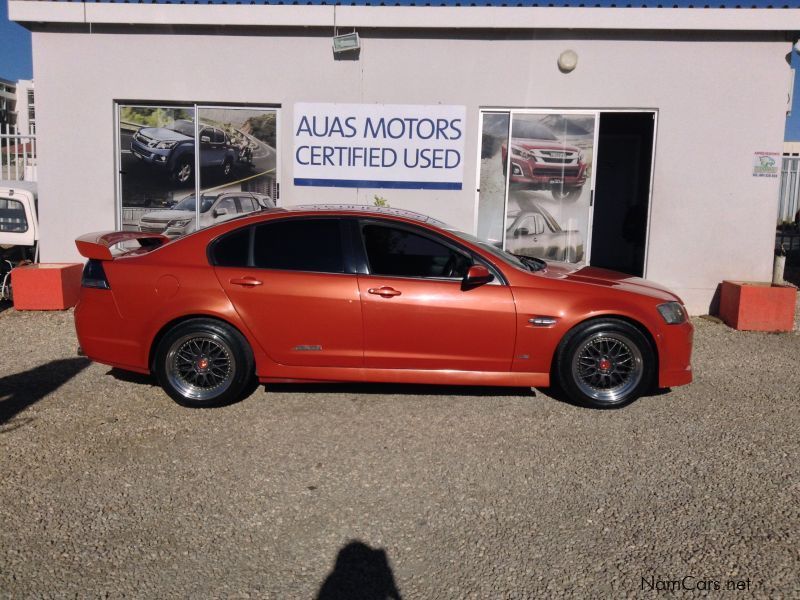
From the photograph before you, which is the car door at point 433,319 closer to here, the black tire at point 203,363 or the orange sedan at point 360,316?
the orange sedan at point 360,316

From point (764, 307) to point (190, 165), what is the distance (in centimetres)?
749

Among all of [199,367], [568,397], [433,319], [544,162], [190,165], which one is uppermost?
[544,162]

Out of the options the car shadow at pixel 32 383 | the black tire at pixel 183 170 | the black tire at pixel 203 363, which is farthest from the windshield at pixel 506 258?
the black tire at pixel 183 170

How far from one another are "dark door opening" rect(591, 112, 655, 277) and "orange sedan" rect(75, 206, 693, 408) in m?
7.88

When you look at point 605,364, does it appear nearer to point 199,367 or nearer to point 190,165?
point 199,367

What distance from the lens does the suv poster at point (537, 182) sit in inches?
370

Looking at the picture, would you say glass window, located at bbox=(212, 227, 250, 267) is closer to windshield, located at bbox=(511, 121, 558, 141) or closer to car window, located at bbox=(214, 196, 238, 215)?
car window, located at bbox=(214, 196, 238, 215)

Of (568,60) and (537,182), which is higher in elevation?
(568,60)

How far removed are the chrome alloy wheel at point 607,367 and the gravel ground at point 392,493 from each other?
17 centimetres

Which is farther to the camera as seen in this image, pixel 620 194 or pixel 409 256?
pixel 620 194

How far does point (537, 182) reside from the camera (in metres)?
9.55

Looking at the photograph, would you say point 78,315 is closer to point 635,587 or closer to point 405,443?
point 405,443

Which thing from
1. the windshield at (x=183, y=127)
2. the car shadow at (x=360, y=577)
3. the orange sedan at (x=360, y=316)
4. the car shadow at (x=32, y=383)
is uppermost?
the windshield at (x=183, y=127)

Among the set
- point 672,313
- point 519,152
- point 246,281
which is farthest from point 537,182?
point 246,281
